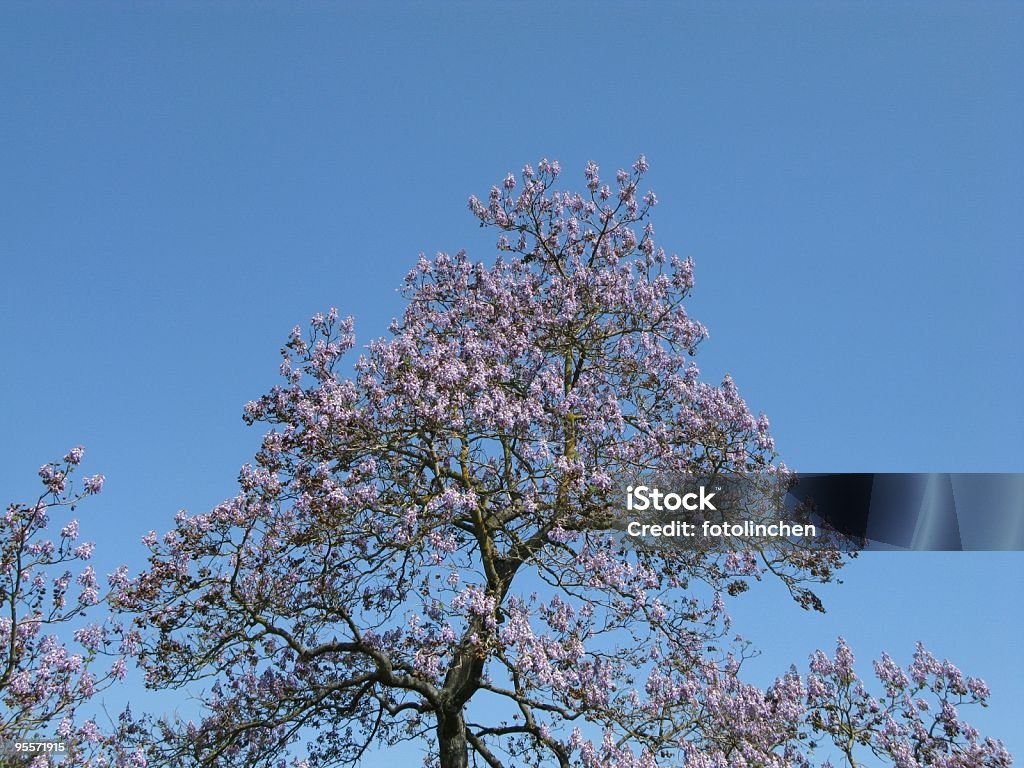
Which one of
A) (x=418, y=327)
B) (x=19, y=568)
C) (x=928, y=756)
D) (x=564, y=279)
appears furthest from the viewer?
(x=564, y=279)

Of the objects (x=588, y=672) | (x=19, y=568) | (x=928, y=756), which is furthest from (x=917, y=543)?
(x=19, y=568)

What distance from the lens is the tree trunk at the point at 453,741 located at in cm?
1460

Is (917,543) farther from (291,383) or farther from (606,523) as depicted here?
(291,383)

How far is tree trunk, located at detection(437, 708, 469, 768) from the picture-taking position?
14.6 metres

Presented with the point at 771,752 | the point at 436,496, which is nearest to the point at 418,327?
the point at 436,496

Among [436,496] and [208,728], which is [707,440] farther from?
[208,728]

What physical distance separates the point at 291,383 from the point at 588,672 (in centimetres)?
681

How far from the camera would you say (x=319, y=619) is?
46.1 feet

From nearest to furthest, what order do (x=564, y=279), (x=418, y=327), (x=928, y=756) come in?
(x=928, y=756), (x=418, y=327), (x=564, y=279)

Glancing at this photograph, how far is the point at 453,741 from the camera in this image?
14.7 meters

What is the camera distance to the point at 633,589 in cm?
1398

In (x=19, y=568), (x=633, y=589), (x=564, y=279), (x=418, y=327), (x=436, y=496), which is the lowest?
(x=19, y=568)

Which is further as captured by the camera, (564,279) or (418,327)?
(564,279)

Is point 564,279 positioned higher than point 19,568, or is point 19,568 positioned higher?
point 564,279
